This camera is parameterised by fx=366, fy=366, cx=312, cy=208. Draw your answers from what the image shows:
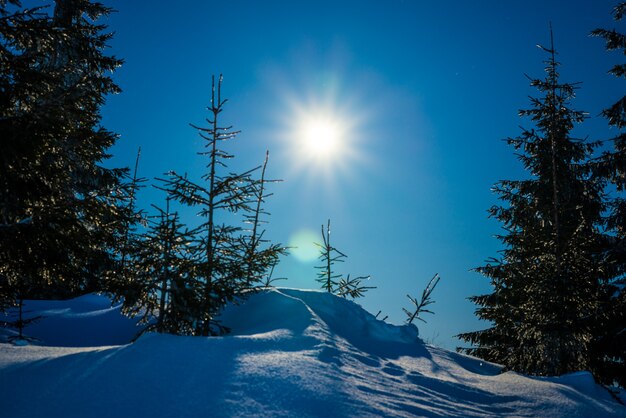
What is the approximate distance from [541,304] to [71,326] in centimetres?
1047

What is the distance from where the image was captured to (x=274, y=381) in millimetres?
3031

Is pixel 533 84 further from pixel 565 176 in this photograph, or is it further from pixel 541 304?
pixel 541 304

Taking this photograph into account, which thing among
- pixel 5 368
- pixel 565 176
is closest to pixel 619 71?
pixel 565 176

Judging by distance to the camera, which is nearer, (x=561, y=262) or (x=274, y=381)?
(x=274, y=381)

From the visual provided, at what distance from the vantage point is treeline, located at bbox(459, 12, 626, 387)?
8609 millimetres

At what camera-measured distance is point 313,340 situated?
4.46 metres

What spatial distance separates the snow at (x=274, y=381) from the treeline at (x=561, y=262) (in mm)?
3972

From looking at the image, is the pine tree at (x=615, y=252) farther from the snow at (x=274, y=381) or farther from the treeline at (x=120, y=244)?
the snow at (x=274, y=381)

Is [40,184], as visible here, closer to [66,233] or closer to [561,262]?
[66,233]

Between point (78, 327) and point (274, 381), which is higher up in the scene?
point (274, 381)

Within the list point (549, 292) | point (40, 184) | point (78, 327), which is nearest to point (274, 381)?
point (40, 184)

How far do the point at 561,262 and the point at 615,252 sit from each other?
5.47 meters

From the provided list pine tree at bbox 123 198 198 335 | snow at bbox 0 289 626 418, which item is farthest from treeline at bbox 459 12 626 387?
pine tree at bbox 123 198 198 335

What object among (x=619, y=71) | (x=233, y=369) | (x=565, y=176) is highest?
(x=619, y=71)
